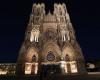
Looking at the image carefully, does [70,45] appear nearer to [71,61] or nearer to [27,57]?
[71,61]

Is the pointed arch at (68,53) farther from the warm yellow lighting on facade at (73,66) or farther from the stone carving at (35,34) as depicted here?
the stone carving at (35,34)

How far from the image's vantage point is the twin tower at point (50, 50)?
3562 cm

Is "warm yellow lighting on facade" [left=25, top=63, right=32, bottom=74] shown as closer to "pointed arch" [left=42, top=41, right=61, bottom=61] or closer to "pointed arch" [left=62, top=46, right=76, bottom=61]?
"pointed arch" [left=42, top=41, right=61, bottom=61]

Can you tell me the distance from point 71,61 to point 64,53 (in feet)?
8.71

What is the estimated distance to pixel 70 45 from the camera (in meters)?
37.9

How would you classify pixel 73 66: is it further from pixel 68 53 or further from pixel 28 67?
pixel 28 67

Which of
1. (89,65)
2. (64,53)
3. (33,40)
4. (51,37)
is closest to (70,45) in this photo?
(64,53)

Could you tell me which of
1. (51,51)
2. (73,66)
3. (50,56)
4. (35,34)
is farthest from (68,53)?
(35,34)

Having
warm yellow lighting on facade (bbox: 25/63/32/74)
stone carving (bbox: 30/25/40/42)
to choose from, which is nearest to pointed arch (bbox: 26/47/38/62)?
warm yellow lighting on facade (bbox: 25/63/32/74)

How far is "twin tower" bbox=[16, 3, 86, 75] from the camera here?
35625mm

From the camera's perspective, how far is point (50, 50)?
38344mm

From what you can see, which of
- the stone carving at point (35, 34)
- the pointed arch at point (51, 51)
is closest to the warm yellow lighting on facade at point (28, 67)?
the pointed arch at point (51, 51)

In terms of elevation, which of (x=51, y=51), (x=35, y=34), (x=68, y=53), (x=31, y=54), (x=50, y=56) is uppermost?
(x=35, y=34)

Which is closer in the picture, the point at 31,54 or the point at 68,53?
the point at 31,54
